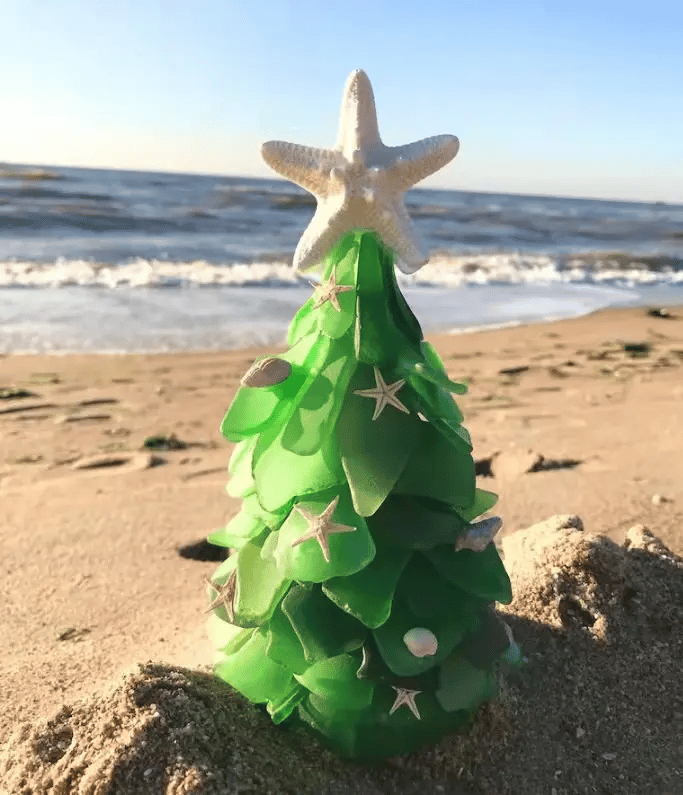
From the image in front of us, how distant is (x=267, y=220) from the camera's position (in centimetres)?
2511

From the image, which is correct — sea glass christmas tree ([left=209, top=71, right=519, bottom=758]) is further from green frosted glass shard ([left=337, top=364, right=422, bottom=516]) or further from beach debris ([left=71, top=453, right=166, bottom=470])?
beach debris ([left=71, top=453, right=166, bottom=470])

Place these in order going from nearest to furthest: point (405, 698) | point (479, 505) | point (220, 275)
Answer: point (405, 698), point (479, 505), point (220, 275)

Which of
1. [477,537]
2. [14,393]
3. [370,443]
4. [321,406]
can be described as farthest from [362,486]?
[14,393]

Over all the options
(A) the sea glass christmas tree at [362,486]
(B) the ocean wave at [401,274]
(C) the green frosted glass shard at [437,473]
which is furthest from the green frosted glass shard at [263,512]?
(B) the ocean wave at [401,274]

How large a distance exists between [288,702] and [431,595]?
1.50 ft

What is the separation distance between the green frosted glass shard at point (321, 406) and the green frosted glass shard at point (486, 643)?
63cm

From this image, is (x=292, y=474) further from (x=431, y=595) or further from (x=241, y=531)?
(x=431, y=595)

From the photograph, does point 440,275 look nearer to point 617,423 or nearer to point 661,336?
point 661,336

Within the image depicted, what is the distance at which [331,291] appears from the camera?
1734 millimetres

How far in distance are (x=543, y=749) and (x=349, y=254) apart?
1.39 meters

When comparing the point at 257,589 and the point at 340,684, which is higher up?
the point at 257,589

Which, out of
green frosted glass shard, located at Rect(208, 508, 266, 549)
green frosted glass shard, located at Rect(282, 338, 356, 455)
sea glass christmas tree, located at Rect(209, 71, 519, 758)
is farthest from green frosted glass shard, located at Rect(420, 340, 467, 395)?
green frosted glass shard, located at Rect(208, 508, 266, 549)

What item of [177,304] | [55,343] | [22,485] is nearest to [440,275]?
[177,304]

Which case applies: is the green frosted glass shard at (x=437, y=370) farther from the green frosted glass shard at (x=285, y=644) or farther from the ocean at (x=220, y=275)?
the ocean at (x=220, y=275)
